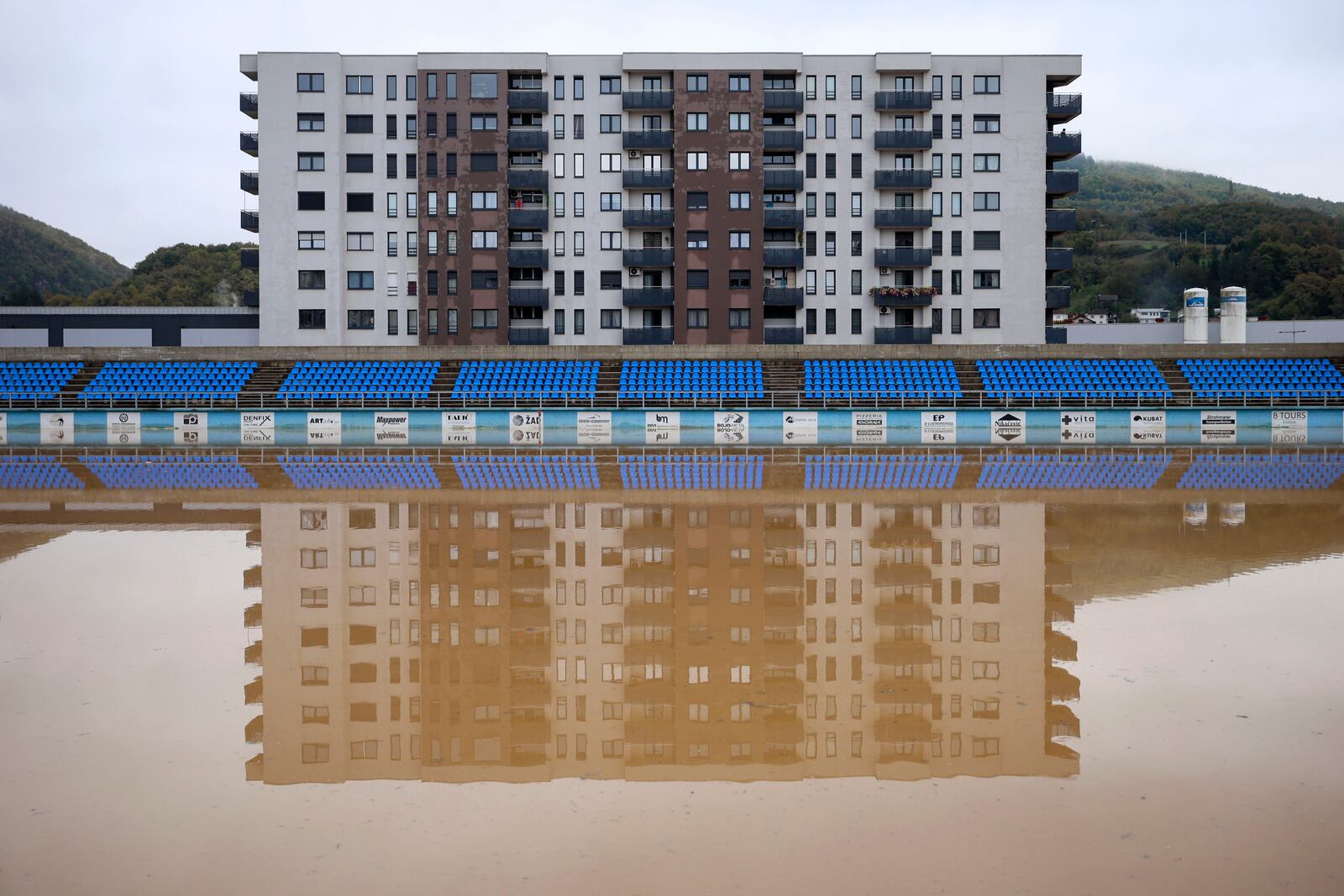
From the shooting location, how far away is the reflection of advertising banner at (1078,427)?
43969mm

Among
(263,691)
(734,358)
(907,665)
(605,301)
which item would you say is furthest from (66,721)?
(605,301)

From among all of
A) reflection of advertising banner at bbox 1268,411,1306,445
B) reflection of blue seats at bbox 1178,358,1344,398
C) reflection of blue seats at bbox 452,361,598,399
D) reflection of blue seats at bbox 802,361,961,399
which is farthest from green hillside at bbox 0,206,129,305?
reflection of advertising banner at bbox 1268,411,1306,445

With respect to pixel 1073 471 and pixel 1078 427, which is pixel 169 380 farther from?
pixel 1078 427

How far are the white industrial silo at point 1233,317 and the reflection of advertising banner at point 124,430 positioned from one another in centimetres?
5662

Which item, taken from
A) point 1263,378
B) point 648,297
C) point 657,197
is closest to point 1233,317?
point 1263,378

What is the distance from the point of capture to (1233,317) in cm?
5859

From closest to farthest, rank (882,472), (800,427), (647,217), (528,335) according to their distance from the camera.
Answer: (882,472) → (800,427) → (647,217) → (528,335)

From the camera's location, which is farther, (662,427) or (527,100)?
(527,100)

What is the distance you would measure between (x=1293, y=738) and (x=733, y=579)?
9.17 meters

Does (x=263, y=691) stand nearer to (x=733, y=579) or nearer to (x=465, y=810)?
(x=465, y=810)

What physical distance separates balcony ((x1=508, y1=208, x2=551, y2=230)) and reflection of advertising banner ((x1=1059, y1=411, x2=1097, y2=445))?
32232 millimetres

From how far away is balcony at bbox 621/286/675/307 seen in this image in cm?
6138

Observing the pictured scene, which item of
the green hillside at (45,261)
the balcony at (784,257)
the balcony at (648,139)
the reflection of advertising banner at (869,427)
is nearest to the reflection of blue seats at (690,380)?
the reflection of advertising banner at (869,427)

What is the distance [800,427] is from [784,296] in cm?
1923
